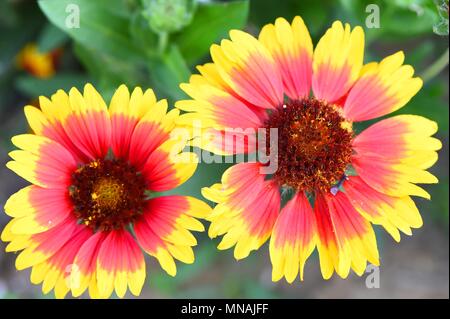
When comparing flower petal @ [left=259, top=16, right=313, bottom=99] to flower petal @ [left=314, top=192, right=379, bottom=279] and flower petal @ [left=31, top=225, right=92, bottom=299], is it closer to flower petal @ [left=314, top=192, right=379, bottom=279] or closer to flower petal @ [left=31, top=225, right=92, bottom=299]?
flower petal @ [left=314, top=192, right=379, bottom=279]

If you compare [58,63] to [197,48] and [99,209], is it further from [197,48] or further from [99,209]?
[99,209]

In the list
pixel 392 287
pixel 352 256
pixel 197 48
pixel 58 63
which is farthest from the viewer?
pixel 58 63

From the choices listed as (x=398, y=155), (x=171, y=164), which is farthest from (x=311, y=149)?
(x=171, y=164)

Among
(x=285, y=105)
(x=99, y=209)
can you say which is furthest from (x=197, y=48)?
(x=99, y=209)

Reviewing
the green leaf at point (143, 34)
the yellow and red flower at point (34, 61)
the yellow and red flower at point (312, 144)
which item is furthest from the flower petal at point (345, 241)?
the yellow and red flower at point (34, 61)

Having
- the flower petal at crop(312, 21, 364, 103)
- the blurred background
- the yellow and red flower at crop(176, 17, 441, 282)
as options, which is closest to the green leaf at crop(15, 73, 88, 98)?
the blurred background

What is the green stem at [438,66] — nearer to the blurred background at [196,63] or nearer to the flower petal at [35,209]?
the blurred background at [196,63]
